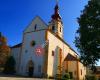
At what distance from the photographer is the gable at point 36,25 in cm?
3918

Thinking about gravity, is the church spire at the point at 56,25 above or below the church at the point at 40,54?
above

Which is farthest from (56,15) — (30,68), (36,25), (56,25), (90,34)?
(90,34)

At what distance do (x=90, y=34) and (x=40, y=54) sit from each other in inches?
641

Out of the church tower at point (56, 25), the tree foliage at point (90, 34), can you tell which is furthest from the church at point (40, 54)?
the tree foliage at point (90, 34)

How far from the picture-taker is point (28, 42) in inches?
1603

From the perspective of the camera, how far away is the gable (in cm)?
3918

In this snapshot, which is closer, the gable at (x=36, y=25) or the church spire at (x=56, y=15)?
the gable at (x=36, y=25)

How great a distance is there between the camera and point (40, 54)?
122 feet

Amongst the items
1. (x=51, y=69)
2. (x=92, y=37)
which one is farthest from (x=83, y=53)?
A: (x=51, y=69)

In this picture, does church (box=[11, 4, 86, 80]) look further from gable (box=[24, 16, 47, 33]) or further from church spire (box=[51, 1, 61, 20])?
church spire (box=[51, 1, 61, 20])

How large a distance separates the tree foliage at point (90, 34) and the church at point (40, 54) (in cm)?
1282

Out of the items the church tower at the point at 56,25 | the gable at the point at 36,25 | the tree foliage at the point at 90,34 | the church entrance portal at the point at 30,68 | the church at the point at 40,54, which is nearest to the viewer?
the tree foliage at the point at 90,34

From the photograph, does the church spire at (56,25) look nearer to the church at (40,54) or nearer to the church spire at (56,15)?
the church spire at (56,15)

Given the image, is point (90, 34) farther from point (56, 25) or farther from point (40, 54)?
point (56, 25)
